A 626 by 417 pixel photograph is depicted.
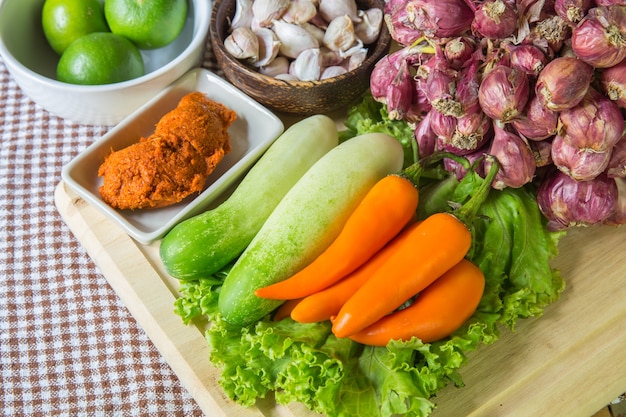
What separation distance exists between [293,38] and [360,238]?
1.60 feet

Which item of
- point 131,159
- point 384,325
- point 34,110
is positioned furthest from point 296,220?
point 34,110

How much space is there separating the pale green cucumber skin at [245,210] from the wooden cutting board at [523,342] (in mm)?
97

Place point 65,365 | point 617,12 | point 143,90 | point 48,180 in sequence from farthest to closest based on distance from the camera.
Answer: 1. point 48,180
2. point 143,90
3. point 65,365
4. point 617,12

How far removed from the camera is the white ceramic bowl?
138cm

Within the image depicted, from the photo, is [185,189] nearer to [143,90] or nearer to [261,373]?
[143,90]

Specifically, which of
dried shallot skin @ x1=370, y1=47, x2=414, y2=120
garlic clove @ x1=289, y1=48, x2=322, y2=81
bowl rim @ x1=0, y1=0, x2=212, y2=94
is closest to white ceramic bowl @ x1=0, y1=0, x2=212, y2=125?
bowl rim @ x1=0, y1=0, x2=212, y2=94

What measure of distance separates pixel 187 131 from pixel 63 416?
55cm

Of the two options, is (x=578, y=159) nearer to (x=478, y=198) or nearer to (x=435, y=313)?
(x=478, y=198)

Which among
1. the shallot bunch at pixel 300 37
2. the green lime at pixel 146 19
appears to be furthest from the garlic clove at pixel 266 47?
the green lime at pixel 146 19

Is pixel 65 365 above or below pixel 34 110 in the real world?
below

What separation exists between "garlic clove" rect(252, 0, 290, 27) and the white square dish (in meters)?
0.15

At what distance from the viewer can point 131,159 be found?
4.17 feet

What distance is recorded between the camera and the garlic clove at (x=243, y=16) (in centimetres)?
144

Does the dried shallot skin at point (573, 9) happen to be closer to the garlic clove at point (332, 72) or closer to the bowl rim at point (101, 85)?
the garlic clove at point (332, 72)
